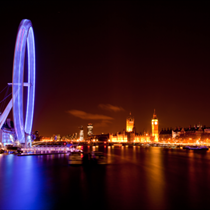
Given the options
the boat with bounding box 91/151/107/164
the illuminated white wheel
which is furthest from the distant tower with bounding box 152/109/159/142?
the illuminated white wheel

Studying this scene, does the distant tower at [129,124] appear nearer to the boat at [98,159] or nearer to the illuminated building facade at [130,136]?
the illuminated building facade at [130,136]

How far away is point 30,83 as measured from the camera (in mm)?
32344

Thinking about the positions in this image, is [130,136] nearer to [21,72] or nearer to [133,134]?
[133,134]

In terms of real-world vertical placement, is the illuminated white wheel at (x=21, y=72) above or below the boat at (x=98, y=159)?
above

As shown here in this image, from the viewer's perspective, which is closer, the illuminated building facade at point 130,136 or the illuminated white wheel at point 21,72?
the illuminated white wheel at point 21,72

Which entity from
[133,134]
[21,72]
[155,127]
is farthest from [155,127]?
[21,72]

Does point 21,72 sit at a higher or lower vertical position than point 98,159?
higher

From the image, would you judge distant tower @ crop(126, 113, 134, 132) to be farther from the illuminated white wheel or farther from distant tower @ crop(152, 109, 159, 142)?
the illuminated white wheel

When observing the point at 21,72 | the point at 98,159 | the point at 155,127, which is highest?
the point at 21,72

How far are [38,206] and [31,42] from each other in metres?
24.9

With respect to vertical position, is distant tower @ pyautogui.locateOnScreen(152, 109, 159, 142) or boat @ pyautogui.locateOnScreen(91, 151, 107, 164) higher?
distant tower @ pyautogui.locateOnScreen(152, 109, 159, 142)

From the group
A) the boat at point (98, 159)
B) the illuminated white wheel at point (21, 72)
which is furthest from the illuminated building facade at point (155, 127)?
the illuminated white wheel at point (21, 72)

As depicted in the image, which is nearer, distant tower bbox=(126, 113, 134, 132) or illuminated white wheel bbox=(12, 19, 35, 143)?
illuminated white wheel bbox=(12, 19, 35, 143)

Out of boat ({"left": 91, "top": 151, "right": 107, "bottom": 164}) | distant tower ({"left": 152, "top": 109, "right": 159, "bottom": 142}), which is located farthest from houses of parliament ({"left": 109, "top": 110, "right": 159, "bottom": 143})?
boat ({"left": 91, "top": 151, "right": 107, "bottom": 164})
